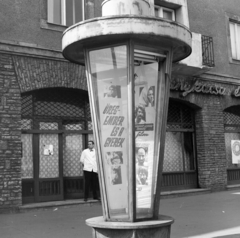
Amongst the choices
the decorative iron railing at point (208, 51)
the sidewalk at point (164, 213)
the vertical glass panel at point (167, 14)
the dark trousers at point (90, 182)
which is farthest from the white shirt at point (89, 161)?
the vertical glass panel at point (167, 14)

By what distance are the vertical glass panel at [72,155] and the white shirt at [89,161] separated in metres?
0.52

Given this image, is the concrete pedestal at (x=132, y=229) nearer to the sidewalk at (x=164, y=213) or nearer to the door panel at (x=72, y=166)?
the sidewalk at (x=164, y=213)

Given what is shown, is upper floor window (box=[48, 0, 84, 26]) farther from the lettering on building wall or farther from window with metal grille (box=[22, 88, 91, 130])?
the lettering on building wall

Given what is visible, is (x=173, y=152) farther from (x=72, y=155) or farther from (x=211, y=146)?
(x=72, y=155)

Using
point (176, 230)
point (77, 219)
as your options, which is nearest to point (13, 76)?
point (77, 219)

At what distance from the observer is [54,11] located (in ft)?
35.2

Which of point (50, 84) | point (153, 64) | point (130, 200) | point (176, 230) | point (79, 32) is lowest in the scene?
point (176, 230)

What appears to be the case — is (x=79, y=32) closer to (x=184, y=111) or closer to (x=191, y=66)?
(x=191, y=66)

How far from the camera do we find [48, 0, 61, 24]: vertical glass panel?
10609mm

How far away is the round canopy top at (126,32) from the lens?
164 inches

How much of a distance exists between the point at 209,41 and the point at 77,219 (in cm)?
889

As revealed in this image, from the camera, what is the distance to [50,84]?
33.6 ft

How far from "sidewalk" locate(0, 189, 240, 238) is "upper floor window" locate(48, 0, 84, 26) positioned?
523 cm

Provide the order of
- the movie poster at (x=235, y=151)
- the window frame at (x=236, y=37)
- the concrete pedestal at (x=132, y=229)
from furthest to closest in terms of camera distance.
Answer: the window frame at (x=236, y=37)
the movie poster at (x=235, y=151)
the concrete pedestal at (x=132, y=229)
